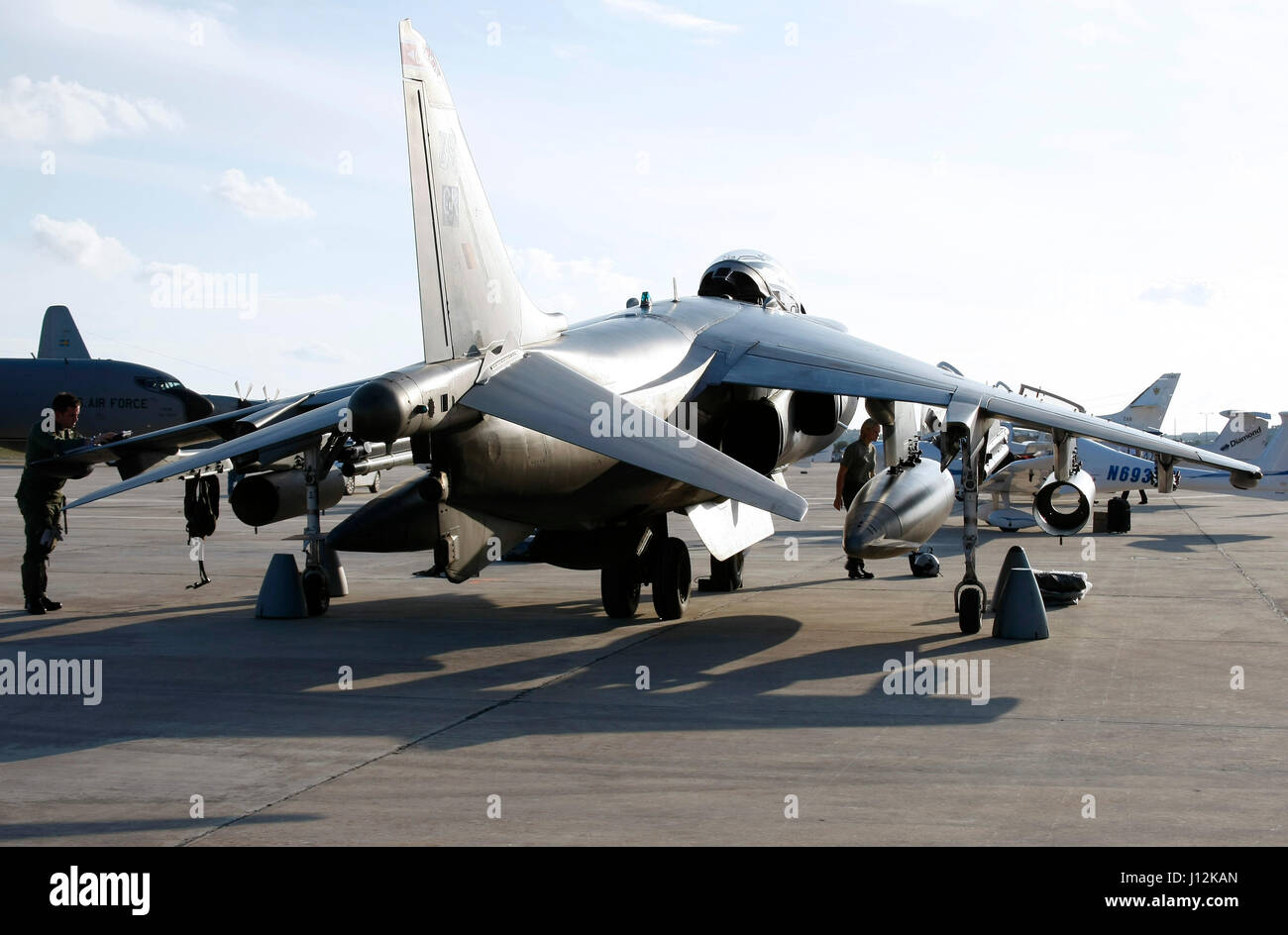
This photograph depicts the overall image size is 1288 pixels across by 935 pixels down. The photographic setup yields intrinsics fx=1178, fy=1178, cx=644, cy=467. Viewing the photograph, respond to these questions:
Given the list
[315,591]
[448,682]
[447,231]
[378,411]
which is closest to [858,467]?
[315,591]

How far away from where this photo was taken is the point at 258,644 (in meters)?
10.8

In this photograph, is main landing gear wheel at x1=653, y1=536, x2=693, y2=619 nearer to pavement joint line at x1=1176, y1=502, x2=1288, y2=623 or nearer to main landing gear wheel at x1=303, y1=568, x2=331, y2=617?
main landing gear wheel at x1=303, y1=568, x2=331, y2=617

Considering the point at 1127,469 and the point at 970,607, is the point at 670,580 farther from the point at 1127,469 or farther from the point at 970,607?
the point at 1127,469

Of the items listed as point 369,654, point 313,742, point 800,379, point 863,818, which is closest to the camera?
point 863,818

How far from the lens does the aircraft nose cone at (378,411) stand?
8.21 meters

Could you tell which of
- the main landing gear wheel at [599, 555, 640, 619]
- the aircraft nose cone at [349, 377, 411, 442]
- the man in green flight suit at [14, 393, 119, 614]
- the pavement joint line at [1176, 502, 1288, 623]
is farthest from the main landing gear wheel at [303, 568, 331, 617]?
the pavement joint line at [1176, 502, 1288, 623]

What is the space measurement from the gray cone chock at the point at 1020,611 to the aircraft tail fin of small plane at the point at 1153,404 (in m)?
43.4

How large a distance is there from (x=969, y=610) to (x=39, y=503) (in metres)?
9.73

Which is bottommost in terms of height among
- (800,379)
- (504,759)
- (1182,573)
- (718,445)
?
(1182,573)

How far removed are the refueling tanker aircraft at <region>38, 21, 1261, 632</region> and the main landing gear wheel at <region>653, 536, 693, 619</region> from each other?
2cm

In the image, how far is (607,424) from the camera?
8.81 metres
